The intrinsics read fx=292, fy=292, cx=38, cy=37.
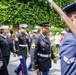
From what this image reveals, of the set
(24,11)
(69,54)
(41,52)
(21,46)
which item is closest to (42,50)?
(41,52)

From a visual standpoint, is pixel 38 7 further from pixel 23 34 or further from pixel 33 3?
pixel 23 34

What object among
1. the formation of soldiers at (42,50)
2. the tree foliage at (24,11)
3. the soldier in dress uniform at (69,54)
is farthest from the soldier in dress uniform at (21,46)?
the tree foliage at (24,11)

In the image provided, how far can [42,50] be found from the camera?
6293 millimetres

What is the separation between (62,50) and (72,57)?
130 mm

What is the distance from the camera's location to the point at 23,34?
950cm

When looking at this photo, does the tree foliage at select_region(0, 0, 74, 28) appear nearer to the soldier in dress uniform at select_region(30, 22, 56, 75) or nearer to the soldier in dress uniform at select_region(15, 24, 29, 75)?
the soldier in dress uniform at select_region(15, 24, 29, 75)

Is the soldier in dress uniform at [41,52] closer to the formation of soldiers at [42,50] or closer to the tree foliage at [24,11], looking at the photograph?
the formation of soldiers at [42,50]

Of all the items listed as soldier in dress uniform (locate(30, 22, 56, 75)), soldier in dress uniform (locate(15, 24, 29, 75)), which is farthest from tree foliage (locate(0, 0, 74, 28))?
soldier in dress uniform (locate(30, 22, 56, 75))

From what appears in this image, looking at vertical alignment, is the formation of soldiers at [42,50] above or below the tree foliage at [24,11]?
below

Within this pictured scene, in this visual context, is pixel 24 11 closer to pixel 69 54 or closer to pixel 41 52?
pixel 41 52

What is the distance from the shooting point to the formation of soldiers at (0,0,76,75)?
2182mm

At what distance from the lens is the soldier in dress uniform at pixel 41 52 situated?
6098mm

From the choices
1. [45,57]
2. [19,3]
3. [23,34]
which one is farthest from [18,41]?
Result: [19,3]

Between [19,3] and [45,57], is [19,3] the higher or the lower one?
the higher one
